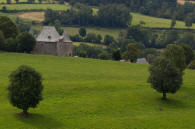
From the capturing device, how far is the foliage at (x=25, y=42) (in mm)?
113312

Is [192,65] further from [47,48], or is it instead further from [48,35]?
[48,35]

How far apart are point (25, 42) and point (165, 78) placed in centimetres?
5479

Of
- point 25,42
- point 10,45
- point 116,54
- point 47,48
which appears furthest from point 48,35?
point 116,54

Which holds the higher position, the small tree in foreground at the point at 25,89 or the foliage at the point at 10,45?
the small tree in foreground at the point at 25,89

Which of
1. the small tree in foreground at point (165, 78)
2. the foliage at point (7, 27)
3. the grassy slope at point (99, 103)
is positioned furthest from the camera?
the foliage at point (7, 27)

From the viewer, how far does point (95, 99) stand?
66312 millimetres

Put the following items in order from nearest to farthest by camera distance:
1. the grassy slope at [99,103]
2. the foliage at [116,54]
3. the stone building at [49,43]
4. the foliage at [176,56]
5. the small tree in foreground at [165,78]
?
the grassy slope at [99,103] < the small tree in foreground at [165,78] < the foliage at [176,56] < the stone building at [49,43] < the foliage at [116,54]

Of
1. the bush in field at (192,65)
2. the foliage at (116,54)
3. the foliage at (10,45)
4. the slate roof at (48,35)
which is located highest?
the slate roof at (48,35)

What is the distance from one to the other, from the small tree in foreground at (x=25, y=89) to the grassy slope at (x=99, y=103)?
1836 millimetres

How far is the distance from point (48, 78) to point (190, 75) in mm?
33181

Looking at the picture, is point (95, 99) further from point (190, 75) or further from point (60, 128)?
point (190, 75)

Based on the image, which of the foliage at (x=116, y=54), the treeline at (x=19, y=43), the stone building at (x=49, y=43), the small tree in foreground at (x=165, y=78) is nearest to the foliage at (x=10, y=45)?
the treeline at (x=19, y=43)

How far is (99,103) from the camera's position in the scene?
211 feet

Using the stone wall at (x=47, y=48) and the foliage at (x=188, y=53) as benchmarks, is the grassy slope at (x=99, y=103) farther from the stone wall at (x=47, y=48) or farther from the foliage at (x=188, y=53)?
the foliage at (x=188, y=53)
